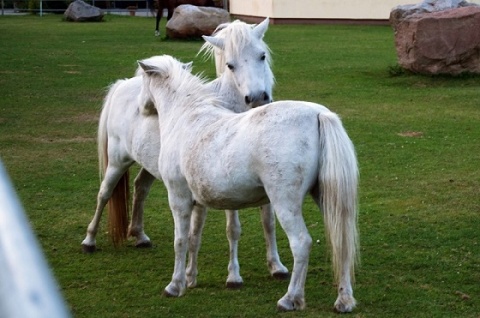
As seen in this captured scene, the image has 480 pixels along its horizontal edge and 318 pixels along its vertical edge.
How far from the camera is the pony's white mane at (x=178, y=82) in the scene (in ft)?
15.7

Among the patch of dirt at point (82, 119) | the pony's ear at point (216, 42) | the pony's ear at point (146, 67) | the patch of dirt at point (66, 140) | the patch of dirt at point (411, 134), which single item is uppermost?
the pony's ear at point (216, 42)

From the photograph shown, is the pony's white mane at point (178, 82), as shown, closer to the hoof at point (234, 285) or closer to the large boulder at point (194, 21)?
the hoof at point (234, 285)

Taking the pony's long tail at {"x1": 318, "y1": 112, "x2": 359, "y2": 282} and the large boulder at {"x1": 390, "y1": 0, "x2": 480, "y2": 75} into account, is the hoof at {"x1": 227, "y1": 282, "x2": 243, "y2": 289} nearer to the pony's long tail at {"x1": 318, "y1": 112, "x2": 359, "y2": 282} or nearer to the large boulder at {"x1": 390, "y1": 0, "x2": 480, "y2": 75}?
the pony's long tail at {"x1": 318, "y1": 112, "x2": 359, "y2": 282}

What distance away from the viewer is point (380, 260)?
511 cm

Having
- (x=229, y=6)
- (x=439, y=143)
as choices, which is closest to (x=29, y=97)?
(x=439, y=143)

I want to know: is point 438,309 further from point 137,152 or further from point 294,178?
point 137,152

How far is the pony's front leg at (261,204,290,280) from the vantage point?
4898mm

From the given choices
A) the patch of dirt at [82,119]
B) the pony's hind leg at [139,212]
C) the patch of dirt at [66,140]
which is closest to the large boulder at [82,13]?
the patch of dirt at [82,119]

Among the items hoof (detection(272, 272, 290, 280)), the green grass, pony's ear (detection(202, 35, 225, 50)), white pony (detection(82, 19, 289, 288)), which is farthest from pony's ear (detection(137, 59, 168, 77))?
hoof (detection(272, 272, 290, 280))

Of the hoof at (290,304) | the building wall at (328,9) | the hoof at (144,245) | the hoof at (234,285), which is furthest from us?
the building wall at (328,9)

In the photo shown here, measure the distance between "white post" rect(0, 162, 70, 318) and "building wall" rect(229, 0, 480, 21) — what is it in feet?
93.4

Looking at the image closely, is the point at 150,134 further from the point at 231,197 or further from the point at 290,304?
the point at 290,304

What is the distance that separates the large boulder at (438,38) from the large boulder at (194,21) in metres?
7.43

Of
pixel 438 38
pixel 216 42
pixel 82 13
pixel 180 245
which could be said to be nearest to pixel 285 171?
pixel 180 245
